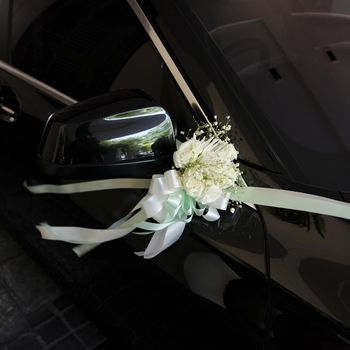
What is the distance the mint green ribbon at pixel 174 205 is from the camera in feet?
3.80

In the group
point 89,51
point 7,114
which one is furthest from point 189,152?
point 7,114

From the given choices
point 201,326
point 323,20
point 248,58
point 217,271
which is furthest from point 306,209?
point 323,20

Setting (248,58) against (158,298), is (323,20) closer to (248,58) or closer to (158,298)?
(248,58)

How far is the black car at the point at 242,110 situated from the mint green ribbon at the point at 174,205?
0.03 metres

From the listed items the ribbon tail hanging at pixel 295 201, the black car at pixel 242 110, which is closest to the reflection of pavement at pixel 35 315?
the black car at pixel 242 110

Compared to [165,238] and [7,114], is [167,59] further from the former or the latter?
[7,114]

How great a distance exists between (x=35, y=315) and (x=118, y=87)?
1.14m

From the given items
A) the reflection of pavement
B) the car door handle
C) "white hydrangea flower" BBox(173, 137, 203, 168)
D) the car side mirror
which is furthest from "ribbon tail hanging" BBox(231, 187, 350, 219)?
the reflection of pavement

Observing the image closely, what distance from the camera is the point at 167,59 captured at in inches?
53.1

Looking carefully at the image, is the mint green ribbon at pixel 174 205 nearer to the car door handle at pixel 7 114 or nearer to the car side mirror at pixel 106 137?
the car side mirror at pixel 106 137

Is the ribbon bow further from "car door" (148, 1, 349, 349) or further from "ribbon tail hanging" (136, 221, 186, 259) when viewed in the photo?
"car door" (148, 1, 349, 349)

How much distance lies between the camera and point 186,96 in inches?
52.1

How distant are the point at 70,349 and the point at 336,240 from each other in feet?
4.13

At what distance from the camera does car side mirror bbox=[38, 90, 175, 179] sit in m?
1.18
